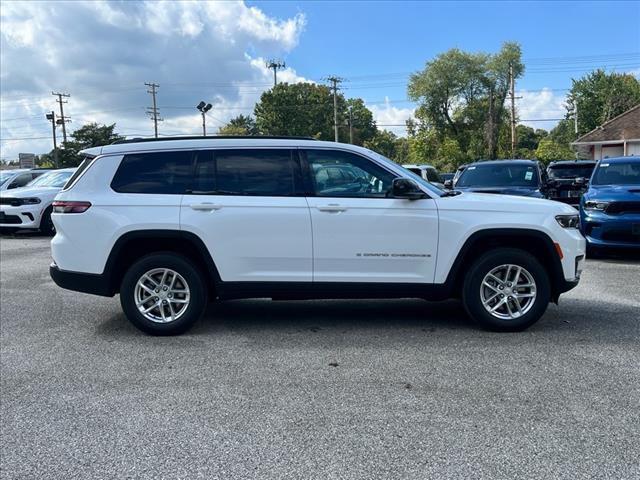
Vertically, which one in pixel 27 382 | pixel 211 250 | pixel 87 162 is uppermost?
pixel 87 162

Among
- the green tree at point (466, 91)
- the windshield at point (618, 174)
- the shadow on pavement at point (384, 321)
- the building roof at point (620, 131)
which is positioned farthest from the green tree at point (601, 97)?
the shadow on pavement at point (384, 321)

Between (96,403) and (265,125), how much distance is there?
7724cm

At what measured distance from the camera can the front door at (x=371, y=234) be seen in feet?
17.7

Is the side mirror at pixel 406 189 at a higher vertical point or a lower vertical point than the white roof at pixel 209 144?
lower

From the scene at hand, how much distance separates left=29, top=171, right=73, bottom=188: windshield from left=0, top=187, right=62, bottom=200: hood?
0.34m

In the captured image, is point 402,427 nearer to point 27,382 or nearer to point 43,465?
point 43,465

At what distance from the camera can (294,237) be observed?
5.43 m

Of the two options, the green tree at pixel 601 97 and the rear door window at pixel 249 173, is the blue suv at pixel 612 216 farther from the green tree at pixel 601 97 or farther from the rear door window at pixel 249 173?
the green tree at pixel 601 97

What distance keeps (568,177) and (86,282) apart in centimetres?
1517

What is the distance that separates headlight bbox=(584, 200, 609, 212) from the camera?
9.25 metres

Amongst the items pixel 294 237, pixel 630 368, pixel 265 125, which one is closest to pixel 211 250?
pixel 294 237

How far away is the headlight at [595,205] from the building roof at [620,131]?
25293 millimetres

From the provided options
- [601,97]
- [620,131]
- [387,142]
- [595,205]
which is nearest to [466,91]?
[601,97]

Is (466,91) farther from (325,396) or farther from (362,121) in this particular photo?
(325,396)
